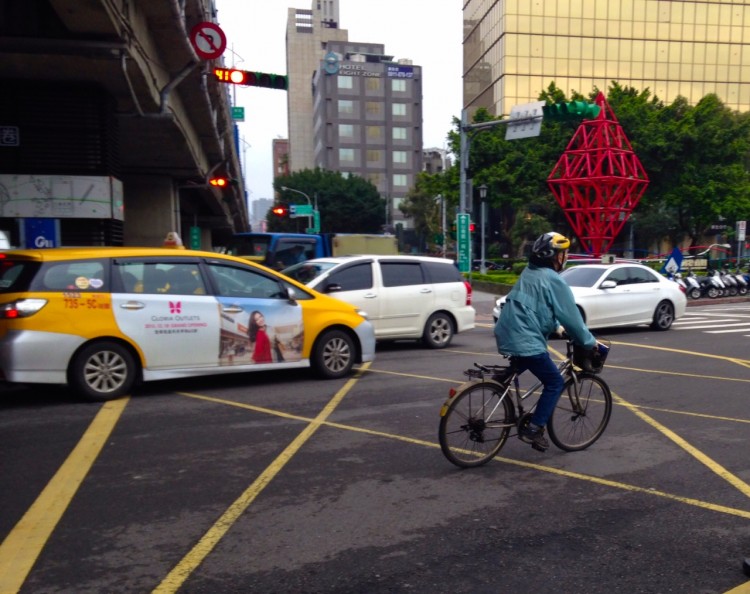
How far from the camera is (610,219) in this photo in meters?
31.1

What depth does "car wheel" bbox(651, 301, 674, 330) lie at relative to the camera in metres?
15.6

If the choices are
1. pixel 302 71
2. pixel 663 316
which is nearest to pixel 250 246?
pixel 663 316

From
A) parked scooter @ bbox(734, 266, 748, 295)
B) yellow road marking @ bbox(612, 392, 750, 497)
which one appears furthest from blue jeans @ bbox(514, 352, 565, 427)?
parked scooter @ bbox(734, 266, 748, 295)

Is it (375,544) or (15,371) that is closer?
(375,544)

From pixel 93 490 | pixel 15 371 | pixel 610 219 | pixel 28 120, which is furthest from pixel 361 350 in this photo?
pixel 610 219

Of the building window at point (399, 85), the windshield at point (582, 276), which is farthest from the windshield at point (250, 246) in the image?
the building window at point (399, 85)

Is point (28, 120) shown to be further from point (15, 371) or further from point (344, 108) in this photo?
point (344, 108)

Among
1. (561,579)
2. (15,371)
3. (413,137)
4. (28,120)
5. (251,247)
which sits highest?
(413,137)

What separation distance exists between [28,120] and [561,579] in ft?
44.3

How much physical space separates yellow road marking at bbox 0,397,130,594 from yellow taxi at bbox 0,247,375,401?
128 cm

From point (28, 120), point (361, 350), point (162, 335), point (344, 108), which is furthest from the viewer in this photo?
point (344, 108)

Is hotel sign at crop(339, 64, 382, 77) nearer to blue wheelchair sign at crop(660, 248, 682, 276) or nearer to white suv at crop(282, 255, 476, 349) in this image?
blue wheelchair sign at crop(660, 248, 682, 276)

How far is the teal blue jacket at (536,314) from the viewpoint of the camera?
5488 mm

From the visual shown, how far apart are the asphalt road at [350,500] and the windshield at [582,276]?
648 cm
